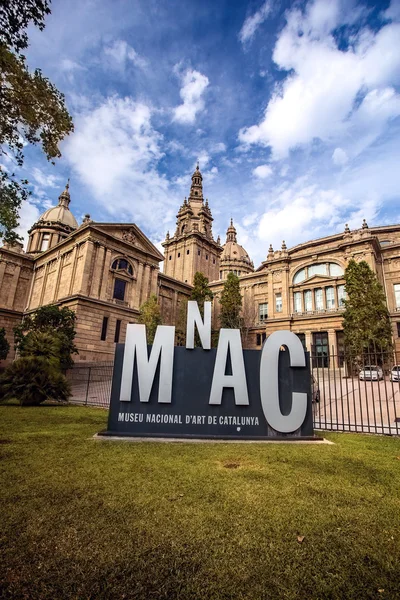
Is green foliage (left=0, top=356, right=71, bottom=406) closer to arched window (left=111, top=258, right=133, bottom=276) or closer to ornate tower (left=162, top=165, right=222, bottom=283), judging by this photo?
arched window (left=111, top=258, right=133, bottom=276)

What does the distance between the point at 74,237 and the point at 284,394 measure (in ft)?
115

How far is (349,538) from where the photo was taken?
130 inches

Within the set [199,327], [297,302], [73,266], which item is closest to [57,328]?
[73,266]

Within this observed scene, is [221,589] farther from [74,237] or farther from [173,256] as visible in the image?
[173,256]

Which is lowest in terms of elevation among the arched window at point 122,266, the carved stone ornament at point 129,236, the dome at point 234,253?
the arched window at point 122,266

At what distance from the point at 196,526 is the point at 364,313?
3129 centimetres

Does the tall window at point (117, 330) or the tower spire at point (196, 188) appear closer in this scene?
the tall window at point (117, 330)

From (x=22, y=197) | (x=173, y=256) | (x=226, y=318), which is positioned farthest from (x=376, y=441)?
(x=173, y=256)

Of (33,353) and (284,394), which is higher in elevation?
(33,353)

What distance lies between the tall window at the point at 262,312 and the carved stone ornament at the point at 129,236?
20.7m

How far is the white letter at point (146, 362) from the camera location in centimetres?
819

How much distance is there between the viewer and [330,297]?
3719 centimetres

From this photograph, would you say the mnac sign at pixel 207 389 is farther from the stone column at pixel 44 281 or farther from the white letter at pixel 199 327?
the stone column at pixel 44 281

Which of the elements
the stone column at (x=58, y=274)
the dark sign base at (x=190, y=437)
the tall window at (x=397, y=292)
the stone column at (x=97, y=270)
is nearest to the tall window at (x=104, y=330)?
the stone column at (x=97, y=270)
